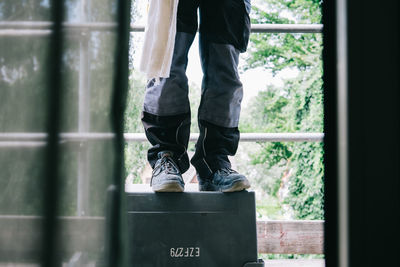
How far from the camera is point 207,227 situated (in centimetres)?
87

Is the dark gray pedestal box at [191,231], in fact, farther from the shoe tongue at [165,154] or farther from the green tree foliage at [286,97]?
the green tree foliage at [286,97]

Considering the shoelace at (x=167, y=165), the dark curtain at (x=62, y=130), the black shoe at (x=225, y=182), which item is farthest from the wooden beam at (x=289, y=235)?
the dark curtain at (x=62, y=130)

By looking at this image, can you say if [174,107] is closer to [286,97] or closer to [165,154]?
[165,154]

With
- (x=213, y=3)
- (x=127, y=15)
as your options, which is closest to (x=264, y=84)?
(x=213, y=3)

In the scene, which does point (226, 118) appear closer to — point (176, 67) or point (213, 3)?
point (176, 67)

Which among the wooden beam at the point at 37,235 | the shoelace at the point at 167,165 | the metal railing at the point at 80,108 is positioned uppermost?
the metal railing at the point at 80,108

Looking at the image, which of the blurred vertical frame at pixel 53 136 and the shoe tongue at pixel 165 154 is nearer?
the blurred vertical frame at pixel 53 136

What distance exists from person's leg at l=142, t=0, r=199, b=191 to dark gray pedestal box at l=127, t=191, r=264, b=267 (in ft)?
0.43

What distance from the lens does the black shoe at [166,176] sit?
89cm

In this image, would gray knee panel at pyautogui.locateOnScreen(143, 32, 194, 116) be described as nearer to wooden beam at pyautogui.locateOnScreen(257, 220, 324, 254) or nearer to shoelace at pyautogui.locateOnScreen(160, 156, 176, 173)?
shoelace at pyautogui.locateOnScreen(160, 156, 176, 173)

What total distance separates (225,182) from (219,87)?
26cm

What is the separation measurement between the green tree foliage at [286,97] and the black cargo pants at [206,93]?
4.24m

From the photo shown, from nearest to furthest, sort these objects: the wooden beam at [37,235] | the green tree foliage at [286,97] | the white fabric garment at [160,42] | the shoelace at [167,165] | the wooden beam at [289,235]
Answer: the wooden beam at [37,235]
the white fabric garment at [160,42]
the shoelace at [167,165]
the wooden beam at [289,235]
the green tree foliage at [286,97]

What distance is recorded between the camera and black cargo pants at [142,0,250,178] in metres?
1.02
